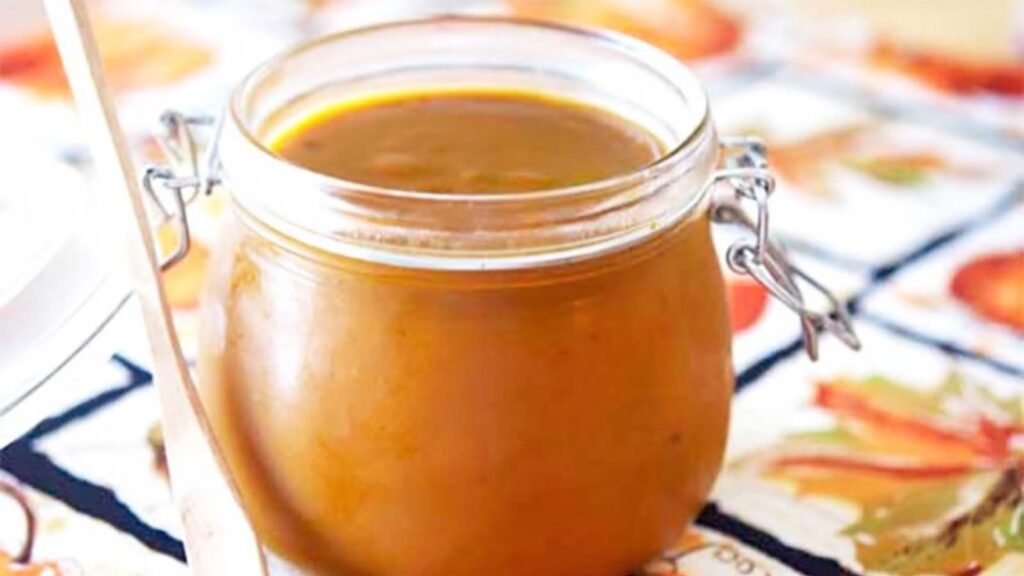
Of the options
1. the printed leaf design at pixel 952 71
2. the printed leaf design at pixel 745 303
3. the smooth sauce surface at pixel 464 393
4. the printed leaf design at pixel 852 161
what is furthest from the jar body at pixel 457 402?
the printed leaf design at pixel 952 71

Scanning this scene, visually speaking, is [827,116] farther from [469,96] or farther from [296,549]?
[296,549]

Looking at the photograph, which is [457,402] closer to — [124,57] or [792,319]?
[792,319]

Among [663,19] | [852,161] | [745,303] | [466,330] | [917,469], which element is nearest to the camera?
[466,330]

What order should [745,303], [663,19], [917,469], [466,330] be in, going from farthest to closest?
[663,19], [745,303], [917,469], [466,330]

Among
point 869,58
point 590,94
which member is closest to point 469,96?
point 590,94

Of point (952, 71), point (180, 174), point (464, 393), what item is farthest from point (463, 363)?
point (952, 71)

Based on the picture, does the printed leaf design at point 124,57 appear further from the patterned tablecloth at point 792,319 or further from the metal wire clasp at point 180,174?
the metal wire clasp at point 180,174
